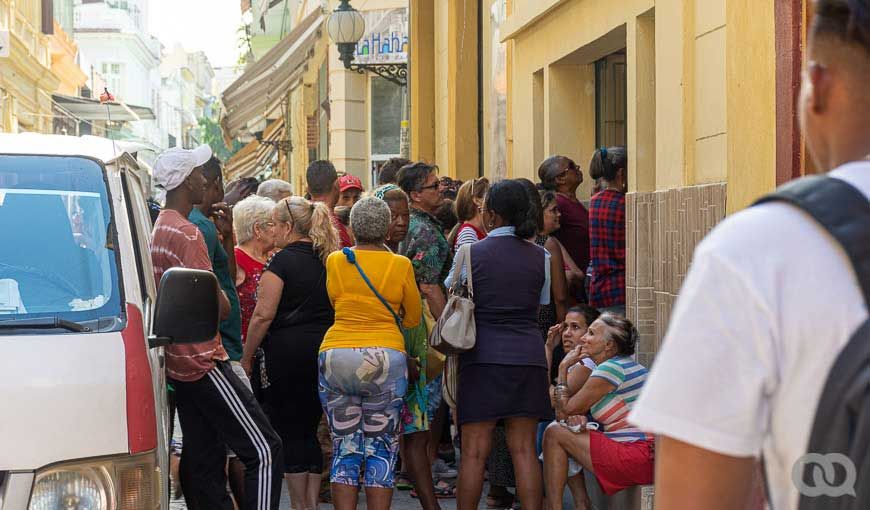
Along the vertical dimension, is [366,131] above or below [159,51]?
below

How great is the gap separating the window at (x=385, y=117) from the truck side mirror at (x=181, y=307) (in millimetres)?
18108

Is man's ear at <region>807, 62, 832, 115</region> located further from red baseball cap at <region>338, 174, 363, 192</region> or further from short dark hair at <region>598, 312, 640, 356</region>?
red baseball cap at <region>338, 174, 363, 192</region>

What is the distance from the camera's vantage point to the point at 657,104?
23.6 ft

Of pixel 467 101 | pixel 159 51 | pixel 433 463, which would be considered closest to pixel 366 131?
pixel 467 101

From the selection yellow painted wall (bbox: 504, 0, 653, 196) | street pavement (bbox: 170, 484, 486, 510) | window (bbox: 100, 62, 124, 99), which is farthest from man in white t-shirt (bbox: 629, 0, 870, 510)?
window (bbox: 100, 62, 124, 99)

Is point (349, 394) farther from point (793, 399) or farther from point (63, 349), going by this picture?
point (793, 399)

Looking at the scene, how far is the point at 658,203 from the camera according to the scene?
7008mm

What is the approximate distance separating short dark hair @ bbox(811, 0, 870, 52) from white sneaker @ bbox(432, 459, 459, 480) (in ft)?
23.0

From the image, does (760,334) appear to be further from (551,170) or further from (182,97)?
(182,97)

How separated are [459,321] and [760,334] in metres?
5.17

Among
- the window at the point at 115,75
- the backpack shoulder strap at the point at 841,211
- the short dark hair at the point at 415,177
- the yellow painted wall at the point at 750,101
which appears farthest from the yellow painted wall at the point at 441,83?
the window at the point at 115,75

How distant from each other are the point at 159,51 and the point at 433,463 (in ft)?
345

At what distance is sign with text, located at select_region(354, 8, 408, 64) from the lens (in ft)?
62.5

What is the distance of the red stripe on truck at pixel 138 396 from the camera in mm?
3715
